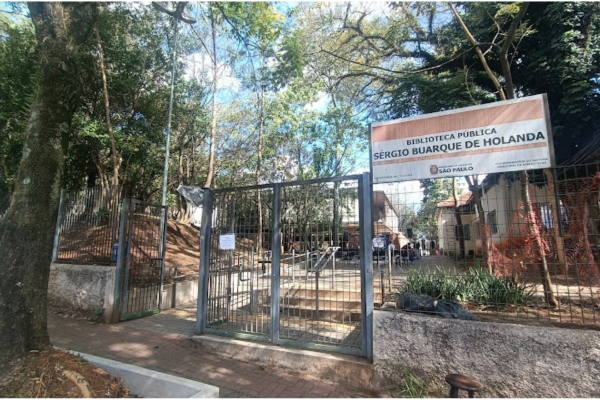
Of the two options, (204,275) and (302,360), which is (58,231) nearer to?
(204,275)

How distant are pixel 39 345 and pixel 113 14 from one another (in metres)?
11.6

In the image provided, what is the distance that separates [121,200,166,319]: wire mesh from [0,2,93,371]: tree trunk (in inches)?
132

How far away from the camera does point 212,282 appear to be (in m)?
5.71

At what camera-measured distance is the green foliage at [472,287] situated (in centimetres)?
488

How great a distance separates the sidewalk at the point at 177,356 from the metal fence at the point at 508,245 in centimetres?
189

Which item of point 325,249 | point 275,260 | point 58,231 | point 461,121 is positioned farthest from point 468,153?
point 58,231

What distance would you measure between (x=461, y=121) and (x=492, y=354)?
9.64ft

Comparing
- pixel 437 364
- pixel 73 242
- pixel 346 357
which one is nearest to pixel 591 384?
pixel 437 364

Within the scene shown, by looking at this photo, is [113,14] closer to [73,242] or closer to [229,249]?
[73,242]

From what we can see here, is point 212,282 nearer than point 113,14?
Yes

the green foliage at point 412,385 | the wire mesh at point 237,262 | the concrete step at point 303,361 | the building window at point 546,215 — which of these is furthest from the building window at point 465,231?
the wire mesh at point 237,262

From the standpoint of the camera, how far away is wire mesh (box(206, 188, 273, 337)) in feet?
18.4

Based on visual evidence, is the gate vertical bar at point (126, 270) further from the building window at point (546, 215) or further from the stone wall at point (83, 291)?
the building window at point (546, 215)

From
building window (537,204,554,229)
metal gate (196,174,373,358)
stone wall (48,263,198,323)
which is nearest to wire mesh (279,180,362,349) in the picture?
metal gate (196,174,373,358)
